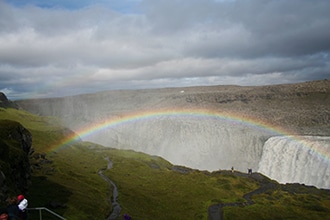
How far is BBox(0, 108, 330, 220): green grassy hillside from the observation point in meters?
60.6

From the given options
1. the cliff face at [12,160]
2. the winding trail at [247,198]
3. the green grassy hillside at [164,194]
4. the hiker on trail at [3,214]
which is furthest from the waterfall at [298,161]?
the hiker on trail at [3,214]

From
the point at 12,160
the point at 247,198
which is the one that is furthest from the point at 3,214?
the point at 247,198

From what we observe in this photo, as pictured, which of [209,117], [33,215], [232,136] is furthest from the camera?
[209,117]

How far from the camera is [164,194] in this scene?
281ft

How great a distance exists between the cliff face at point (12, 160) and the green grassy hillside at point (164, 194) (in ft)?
15.8

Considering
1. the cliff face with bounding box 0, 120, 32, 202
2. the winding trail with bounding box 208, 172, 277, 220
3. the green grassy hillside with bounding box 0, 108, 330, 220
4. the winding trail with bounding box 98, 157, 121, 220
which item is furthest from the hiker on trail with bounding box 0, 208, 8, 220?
the winding trail with bounding box 208, 172, 277, 220

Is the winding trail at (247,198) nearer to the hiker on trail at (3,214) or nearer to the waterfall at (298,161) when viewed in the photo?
the waterfall at (298,161)

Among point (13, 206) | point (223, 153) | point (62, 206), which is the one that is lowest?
point (223, 153)

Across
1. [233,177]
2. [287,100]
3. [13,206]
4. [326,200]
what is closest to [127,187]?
[233,177]

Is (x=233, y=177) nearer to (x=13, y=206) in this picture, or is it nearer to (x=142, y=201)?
(x=142, y=201)

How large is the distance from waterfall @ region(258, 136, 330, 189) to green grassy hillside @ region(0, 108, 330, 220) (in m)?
7.15

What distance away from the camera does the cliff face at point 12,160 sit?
143 ft

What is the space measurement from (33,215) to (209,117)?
525 feet

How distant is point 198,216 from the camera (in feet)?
225
